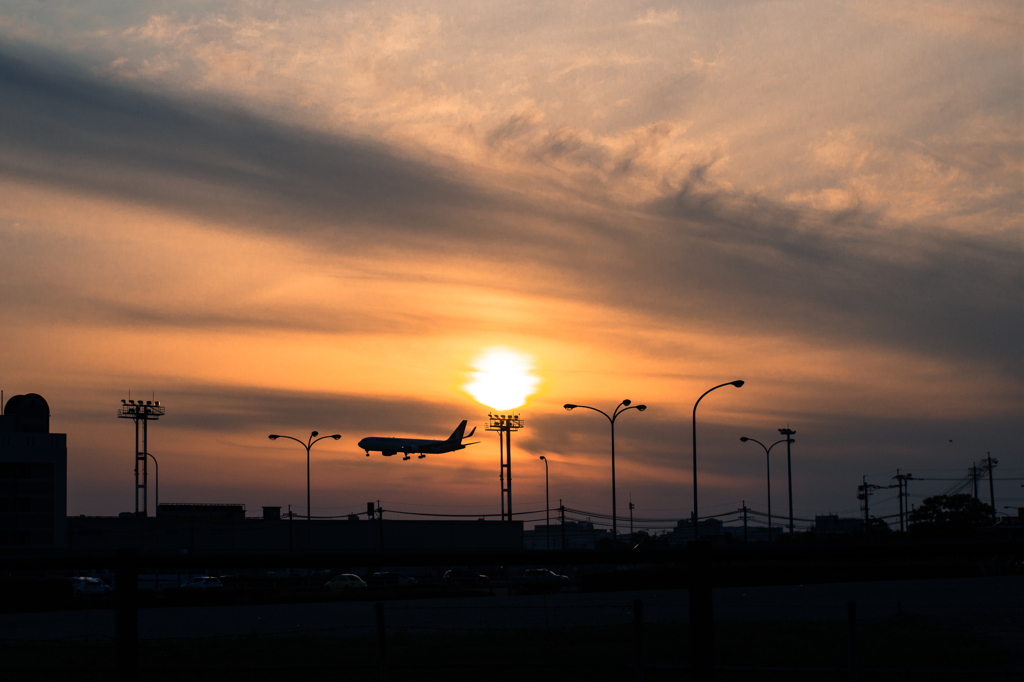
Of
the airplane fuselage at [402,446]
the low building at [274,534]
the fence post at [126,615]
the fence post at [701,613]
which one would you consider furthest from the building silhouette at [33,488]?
the fence post at [701,613]

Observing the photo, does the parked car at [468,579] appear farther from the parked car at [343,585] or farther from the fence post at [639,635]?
Answer: the fence post at [639,635]

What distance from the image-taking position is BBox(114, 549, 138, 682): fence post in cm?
636

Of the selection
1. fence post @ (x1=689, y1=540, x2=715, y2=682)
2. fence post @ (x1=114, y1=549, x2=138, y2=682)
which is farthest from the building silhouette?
fence post @ (x1=689, y1=540, x2=715, y2=682)

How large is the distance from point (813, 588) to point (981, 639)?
24.8 meters

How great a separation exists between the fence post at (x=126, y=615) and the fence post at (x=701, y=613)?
396 centimetres

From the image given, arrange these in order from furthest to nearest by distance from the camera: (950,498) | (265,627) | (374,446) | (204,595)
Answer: (374,446) → (950,498) → (265,627) → (204,595)

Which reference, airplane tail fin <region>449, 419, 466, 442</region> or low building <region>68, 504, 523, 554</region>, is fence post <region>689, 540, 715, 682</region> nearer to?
low building <region>68, 504, 523, 554</region>

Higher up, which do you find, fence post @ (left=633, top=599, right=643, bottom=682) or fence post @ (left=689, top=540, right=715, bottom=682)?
fence post @ (left=689, top=540, right=715, bottom=682)

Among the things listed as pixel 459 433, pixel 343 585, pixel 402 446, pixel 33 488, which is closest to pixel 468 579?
pixel 343 585

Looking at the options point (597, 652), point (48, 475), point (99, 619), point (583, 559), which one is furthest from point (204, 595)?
point (48, 475)

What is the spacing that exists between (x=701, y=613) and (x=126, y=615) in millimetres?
4101

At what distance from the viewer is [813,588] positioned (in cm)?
3884

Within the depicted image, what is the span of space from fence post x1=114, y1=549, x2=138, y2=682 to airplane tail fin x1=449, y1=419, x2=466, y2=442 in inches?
6205

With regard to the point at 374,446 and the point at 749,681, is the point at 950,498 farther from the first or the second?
the point at 749,681
